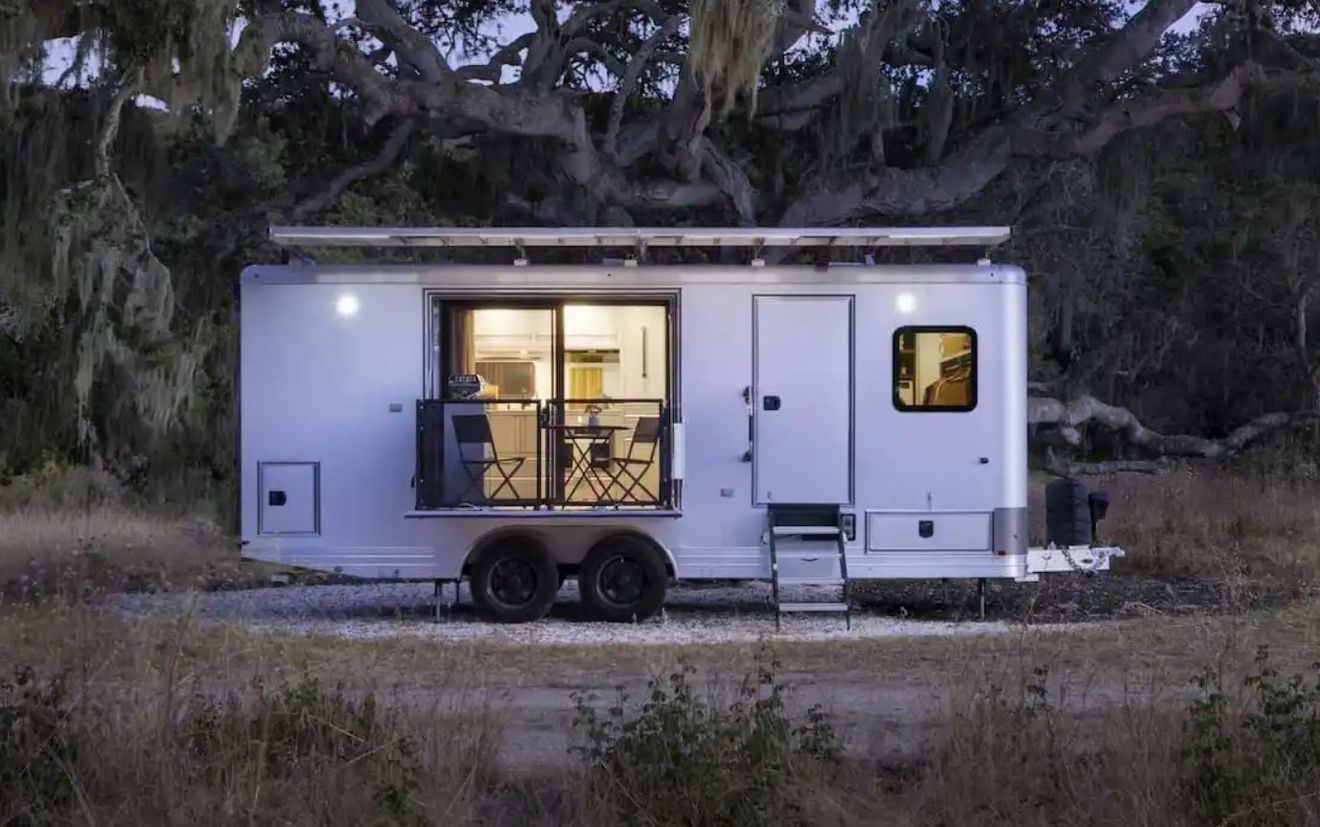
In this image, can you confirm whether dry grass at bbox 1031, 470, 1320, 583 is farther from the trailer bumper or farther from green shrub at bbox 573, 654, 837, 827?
green shrub at bbox 573, 654, 837, 827

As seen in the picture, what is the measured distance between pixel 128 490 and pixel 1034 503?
37.3ft

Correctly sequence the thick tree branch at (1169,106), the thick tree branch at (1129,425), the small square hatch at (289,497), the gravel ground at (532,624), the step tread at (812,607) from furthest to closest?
1. the thick tree branch at (1129,425)
2. the thick tree branch at (1169,106)
3. the small square hatch at (289,497)
4. the step tread at (812,607)
5. the gravel ground at (532,624)

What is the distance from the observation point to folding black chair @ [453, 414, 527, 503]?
13.9 meters

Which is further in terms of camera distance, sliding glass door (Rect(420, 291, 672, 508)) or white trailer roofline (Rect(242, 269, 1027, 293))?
white trailer roofline (Rect(242, 269, 1027, 293))

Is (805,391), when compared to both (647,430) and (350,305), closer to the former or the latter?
(647,430)

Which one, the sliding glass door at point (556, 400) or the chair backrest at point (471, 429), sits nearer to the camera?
the chair backrest at point (471, 429)

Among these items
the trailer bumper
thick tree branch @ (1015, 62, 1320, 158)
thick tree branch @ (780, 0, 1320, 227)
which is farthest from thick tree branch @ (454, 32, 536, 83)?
the trailer bumper

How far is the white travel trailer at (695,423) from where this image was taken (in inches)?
555

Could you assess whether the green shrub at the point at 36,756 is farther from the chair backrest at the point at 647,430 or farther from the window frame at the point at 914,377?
the window frame at the point at 914,377

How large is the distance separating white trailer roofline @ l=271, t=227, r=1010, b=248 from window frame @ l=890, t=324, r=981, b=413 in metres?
0.68

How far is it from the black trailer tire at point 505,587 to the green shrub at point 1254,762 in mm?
7892

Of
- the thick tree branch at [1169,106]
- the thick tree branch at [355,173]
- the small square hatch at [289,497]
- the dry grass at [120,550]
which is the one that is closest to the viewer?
the small square hatch at [289,497]

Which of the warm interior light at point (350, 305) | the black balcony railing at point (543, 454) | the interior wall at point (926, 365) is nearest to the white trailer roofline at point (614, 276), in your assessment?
the warm interior light at point (350, 305)

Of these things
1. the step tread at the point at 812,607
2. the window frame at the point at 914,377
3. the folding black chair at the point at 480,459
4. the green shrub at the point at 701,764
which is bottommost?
the step tread at the point at 812,607
